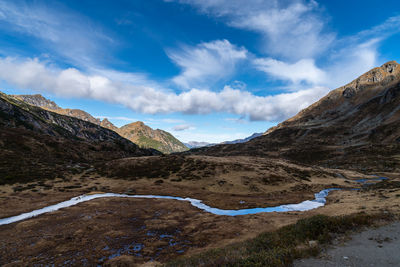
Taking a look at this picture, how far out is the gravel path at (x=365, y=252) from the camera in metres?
9.18

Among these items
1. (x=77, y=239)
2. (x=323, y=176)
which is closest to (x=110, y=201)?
(x=77, y=239)

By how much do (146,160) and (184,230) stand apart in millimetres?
52769

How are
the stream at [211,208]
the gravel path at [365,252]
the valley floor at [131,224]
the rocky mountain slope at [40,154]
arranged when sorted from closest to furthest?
the gravel path at [365,252], the valley floor at [131,224], the stream at [211,208], the rocky mountain slope at [40,154]

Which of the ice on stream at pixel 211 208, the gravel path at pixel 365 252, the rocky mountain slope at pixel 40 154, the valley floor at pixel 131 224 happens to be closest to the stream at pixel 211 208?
the ice on stream at pixel 211 208

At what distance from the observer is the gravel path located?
9.18 m

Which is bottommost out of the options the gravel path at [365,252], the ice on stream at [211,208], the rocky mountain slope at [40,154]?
the ice on stream at [211,208]

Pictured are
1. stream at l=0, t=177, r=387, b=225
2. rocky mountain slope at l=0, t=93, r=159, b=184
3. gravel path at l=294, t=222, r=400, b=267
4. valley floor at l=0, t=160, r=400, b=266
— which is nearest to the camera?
gravel path at l=294, t=222, r=400, b=267

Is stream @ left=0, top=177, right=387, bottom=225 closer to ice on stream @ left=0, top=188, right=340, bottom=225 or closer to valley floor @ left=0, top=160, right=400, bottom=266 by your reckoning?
ice on stream @ left=0, top=188, right=340, bottom=225

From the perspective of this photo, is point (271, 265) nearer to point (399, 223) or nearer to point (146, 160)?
point (399, 223)

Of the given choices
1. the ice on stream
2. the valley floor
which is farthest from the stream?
the valley floor

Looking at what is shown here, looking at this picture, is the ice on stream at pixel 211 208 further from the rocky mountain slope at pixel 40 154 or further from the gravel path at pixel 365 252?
the rocky mountain slope at pixel 40 154

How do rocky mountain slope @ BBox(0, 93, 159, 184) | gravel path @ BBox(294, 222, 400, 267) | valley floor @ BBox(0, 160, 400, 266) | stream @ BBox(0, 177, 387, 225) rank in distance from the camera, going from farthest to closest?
rocky mountain slope @ BBox(0, 93, 159, 184), stream @ BBox(0, 177, 387, 225), valley floor @ BBox(0, 160, 400, 266), gravel path @ BBox(294, 222, 400, 267)

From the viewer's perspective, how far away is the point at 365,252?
10289 millimetres

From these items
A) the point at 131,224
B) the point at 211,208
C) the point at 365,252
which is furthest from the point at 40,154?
the point at 365,252
